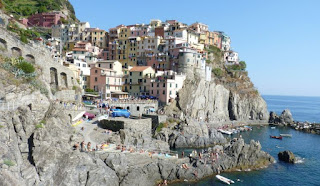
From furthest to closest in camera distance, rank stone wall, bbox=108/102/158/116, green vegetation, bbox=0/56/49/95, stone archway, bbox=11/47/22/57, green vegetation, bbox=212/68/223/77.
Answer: green vegetation, bbox=212/68/223/77 < stone wall, bbox=108/102/158/116 < stone archway, bbox=11/47/22/57 < green vegetation, bbox=0/56/49/95

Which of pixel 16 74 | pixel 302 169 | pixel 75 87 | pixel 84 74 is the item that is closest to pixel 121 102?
pixel 75 87

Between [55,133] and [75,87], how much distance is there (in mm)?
23878

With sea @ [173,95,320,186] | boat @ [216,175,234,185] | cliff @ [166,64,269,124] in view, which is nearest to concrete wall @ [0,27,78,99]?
cliff @ [166,64,269,124]

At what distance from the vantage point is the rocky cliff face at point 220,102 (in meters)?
65.2

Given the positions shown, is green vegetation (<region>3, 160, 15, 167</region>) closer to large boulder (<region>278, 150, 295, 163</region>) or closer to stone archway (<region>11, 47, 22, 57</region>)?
stone archway (<region>11, 47, 22, 57</region>)

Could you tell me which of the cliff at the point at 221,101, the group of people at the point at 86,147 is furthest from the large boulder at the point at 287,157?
the group of people at the point at 86,147

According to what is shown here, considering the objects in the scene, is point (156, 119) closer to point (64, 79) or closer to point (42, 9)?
point (64, 79)

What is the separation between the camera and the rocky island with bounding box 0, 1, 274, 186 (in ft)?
88.8

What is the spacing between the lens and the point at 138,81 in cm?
6700

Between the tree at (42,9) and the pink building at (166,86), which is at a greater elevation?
the tree at (42,9)

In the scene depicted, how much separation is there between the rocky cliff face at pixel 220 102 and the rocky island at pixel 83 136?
354mm

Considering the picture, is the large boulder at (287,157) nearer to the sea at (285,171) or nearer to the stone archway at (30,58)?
the sea at (285,171)

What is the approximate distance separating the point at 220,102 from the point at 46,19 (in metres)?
68.3

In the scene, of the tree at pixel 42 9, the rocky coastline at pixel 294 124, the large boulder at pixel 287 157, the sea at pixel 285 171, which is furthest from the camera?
the tree at pixel 42 9
